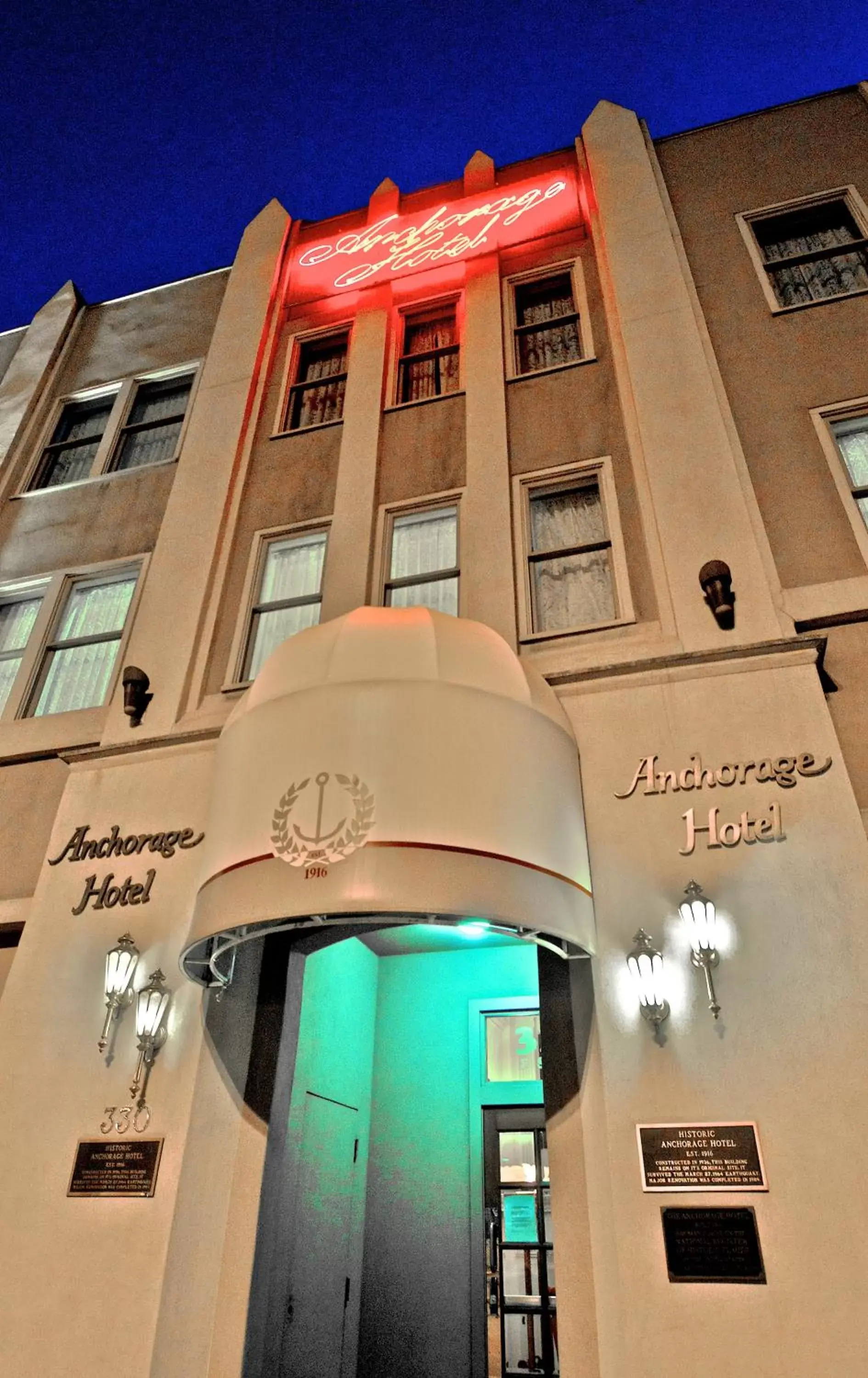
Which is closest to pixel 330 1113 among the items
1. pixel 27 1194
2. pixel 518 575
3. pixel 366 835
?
pixel 27 1194

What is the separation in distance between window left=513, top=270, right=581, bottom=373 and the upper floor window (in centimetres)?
530

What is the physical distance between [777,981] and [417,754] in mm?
2520

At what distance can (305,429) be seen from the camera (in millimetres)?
9758

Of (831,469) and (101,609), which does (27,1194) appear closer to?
(101,609)

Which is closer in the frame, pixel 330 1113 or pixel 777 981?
pixel 777 981

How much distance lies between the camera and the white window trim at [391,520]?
8219mm

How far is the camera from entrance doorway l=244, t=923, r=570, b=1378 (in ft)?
24.8

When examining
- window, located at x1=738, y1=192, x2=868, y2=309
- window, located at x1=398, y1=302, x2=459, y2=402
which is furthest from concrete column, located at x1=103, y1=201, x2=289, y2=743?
Result: window, located at x1=738, y1=192, x2=868, y2=309

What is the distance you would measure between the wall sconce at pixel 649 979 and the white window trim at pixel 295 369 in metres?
7.00

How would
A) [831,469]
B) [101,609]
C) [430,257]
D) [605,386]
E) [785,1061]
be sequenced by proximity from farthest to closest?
[430,257] → [101,609] → [605,386] → [831,469] → [785,1061]

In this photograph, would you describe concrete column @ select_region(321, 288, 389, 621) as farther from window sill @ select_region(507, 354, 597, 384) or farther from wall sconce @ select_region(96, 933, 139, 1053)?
wall sconce @ select_region(96, 933, 139, 1053)

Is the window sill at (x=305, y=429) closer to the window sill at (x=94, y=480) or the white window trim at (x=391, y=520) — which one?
the window sill at (x=94, y=480)

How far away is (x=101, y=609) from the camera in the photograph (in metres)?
9.47

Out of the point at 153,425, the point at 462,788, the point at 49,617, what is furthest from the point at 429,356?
the point at 462,788
